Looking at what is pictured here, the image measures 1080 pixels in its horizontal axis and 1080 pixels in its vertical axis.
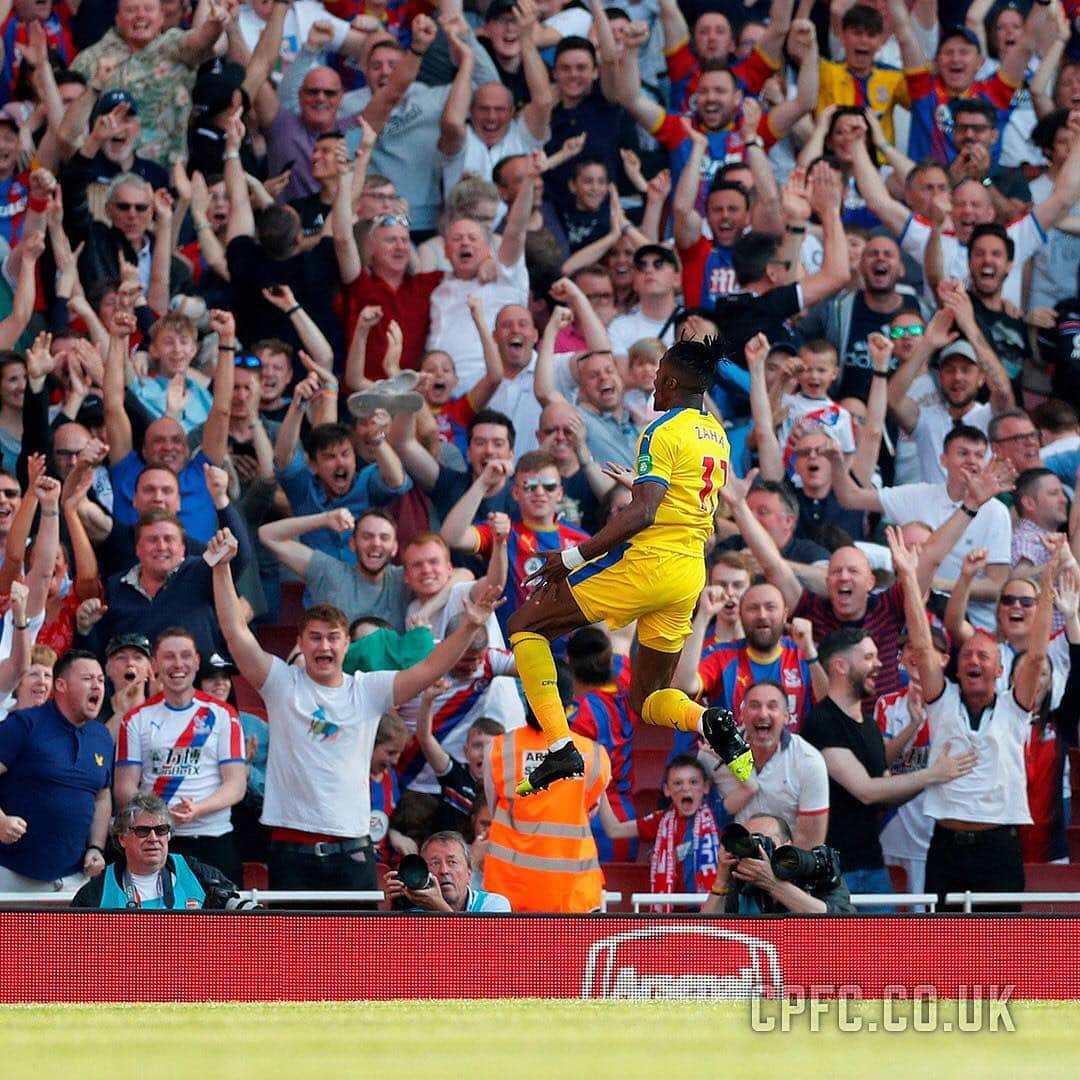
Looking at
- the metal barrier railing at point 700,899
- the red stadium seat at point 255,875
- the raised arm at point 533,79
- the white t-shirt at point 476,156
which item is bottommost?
the red stadium seat at point 255,875

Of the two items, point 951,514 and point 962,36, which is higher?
point 962,36

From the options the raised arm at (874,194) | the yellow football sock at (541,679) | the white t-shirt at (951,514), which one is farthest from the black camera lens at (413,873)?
the raised arm at (874,194)

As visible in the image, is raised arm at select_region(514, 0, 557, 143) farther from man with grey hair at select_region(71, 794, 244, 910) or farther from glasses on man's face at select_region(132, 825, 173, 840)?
glasses on man's face at select_region(132, 825, 173, 840)

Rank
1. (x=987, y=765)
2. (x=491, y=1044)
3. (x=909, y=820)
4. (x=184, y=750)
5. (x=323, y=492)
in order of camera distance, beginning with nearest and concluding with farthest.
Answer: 1. (x=491, y=1044)
2. (x=184, y=750)
3. (x=987, y=765)
4. (x=909, y=820)
5. (x=323, y=492)

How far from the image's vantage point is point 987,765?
10.4m

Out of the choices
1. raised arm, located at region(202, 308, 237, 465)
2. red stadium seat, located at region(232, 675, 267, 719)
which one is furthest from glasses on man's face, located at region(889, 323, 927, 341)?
red stadium seat, located at region(232, 675, 267, 719)

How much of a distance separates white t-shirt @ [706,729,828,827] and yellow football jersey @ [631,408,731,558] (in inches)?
78.2

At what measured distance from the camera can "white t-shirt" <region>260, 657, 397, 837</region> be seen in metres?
10.0

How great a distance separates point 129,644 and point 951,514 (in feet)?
15.5

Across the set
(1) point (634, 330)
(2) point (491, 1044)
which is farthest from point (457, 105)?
(2) point (491, 1044)

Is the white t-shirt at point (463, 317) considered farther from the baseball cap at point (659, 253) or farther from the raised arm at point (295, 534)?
the raised arm at point (295, 534)

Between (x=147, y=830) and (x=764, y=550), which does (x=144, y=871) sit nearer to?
(x=147, y=830)

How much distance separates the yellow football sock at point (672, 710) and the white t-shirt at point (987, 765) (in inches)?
95.6

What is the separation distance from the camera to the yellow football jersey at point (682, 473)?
8.09 m
